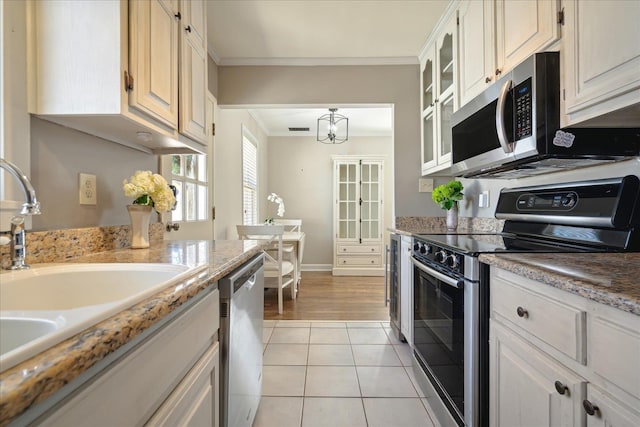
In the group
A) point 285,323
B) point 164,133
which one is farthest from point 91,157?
point 285,323

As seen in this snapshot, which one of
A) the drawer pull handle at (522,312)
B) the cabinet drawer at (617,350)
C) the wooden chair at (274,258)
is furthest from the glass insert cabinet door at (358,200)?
the cabinet drawer at (617,350)

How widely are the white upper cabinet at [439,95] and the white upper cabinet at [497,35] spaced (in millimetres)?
137

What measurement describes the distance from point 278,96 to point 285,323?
2.17 m

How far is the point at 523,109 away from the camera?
1289mm

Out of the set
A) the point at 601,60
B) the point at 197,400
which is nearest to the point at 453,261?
the point at 601,60

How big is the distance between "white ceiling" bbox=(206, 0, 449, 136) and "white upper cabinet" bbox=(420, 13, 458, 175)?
5.9 inches

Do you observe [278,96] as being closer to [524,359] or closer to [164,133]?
[164,133]

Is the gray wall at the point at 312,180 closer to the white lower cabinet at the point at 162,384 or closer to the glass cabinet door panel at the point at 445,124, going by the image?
the glass cabinet door panel at the point at 445,124

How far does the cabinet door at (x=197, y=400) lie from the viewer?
2.15ft

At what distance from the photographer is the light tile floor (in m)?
1.59

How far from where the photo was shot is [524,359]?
895mm

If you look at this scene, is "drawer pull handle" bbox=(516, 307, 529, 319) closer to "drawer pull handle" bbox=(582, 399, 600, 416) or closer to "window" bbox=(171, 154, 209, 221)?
"drawer pull handle" bbox=(582, 399, 600, 416)

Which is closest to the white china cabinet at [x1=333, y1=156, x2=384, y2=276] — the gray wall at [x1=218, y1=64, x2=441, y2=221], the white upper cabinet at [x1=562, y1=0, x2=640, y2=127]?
the gray wall at [x1=218, y1=64, x2=441, y2=221]

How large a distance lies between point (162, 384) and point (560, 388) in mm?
936
